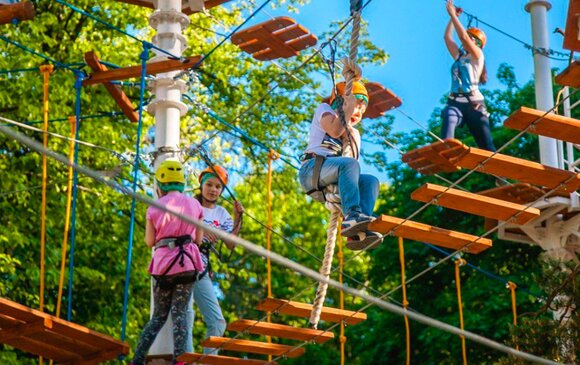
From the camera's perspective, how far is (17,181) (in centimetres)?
1608

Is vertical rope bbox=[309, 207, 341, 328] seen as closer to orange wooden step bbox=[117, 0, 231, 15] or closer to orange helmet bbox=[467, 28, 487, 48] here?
orange wooden step bbox=[117, 0, 231, 15]

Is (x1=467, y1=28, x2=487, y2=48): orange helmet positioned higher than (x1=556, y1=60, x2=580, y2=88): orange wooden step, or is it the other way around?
(x1=467, y1=28, x2=487, y2=48): orange helmet

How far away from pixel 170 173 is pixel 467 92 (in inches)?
154

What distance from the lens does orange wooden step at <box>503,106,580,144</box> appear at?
8.57 metres

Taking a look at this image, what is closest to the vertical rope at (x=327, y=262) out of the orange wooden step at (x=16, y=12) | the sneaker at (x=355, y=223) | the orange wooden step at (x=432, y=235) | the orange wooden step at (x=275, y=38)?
the sneaker at (x=355, y=223)

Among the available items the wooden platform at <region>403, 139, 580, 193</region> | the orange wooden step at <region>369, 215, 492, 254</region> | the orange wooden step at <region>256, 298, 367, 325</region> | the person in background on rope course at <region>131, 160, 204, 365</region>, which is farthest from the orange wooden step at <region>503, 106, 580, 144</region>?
the person in background on rope course at <region>131, 160, 204, 365</region>

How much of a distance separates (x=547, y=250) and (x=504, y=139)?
7.58 m

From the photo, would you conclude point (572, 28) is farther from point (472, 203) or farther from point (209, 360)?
point (209, 360)

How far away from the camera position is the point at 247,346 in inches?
376

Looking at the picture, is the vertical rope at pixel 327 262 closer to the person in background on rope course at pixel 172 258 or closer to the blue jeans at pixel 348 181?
the blue jeans at pixel 348 181

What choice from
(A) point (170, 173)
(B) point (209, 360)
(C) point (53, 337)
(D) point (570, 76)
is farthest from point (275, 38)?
(D) point (570, 76)

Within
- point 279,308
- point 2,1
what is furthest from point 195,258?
point 2,1

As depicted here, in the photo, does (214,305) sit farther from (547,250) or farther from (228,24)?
(228,24)

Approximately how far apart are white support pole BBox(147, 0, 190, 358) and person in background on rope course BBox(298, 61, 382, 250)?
144 centimetres
